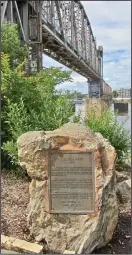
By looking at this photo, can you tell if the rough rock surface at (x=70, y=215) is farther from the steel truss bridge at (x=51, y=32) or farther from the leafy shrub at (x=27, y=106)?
the steel truss bridge at (x=51, y=32)

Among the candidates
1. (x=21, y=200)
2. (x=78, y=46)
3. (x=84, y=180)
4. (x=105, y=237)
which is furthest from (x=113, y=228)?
(x=78, y=46)

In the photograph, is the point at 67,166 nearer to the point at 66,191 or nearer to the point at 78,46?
the point at 66,191

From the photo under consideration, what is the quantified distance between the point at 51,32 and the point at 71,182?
1132 centimetres

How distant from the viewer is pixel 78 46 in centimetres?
1554

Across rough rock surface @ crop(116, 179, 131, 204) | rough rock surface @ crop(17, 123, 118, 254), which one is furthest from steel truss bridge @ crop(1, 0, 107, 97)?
rough rock surface @ crop(17, 123, 118, 254)

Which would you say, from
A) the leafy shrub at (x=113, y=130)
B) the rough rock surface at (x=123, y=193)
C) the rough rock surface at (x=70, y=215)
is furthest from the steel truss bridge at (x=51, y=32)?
the rough rock surface at (x=70, y=215)

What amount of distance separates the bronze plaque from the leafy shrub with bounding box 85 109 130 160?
1.98 meters

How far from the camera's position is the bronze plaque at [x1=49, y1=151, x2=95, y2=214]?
2.69 meters

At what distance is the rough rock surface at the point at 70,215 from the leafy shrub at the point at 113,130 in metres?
1.89

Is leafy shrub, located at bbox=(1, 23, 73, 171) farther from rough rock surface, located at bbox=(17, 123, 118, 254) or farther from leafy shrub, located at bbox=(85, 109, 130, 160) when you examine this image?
rough rock surface, located at bbox=(17, 123, 118, 254)

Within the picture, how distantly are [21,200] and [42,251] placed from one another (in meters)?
0.85

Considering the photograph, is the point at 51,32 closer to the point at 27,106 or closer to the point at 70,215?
the point at 27,106

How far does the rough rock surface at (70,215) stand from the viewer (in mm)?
2688

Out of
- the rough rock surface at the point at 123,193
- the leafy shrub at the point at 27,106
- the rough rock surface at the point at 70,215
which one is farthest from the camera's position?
the leafy shrub at the point at 27,106
